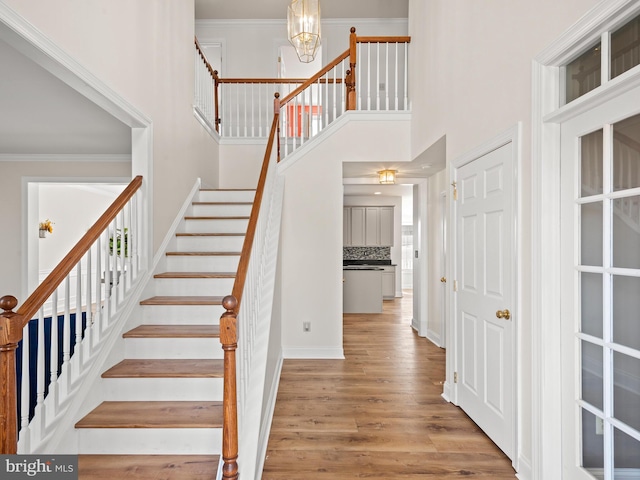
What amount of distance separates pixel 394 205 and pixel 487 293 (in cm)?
715

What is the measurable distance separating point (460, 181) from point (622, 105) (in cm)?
160

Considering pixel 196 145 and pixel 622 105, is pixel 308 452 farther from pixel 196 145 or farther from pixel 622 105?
pixel 196 145

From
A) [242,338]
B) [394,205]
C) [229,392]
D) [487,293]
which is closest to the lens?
[229,392]

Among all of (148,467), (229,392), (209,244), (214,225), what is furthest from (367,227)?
(229,392)

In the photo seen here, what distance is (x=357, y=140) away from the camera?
464cm

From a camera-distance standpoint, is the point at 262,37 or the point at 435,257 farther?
the point at 262,37

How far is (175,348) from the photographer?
2797mm

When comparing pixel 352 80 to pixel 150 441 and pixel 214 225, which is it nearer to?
pixel 214 225

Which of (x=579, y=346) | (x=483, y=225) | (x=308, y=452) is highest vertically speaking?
(x=483, y=225)

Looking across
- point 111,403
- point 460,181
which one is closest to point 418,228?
point 460,181

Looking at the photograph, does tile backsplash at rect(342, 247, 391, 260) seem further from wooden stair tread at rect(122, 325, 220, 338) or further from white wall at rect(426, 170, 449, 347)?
wooden stair tread at rect(122, 325, 220, 338)

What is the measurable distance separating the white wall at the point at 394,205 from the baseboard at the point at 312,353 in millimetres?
5309

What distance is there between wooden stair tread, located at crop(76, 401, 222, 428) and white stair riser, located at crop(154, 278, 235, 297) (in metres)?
1.10

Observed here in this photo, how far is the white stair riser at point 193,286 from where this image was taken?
11.1 feet
